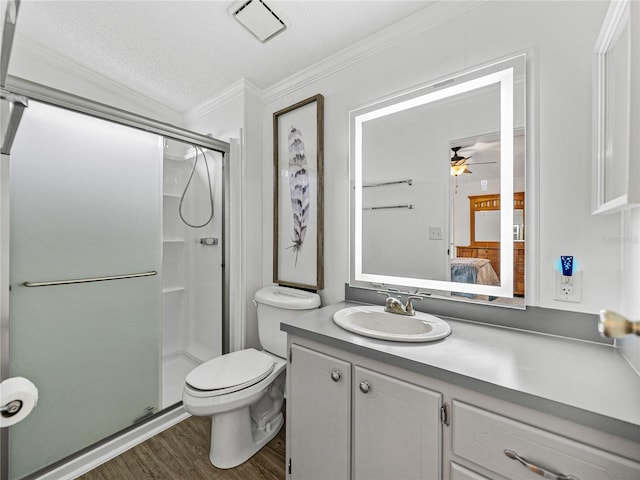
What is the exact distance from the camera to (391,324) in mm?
1371

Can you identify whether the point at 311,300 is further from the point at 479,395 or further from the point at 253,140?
the point at 253,140

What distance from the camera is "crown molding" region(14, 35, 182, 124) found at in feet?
5.32

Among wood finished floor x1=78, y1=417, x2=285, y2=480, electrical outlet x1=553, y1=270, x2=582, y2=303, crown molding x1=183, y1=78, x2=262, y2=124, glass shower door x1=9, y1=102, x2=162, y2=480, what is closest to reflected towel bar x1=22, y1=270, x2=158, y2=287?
glass shower door x1=9, y1=102, x2=162, y2=480

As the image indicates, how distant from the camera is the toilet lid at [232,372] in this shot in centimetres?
145

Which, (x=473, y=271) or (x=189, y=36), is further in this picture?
(x=189, y=36)

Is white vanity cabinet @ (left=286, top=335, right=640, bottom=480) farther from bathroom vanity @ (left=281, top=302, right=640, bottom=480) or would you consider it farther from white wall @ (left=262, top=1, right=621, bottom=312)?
white wall @ (left=262, top=1, right=621, bottom=312)

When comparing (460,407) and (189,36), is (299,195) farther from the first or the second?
(460,407)

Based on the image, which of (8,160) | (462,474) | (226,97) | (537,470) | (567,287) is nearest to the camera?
(537,470)

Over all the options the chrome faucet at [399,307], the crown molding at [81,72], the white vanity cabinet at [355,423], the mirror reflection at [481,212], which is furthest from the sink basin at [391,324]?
the crown molding at [81,72]

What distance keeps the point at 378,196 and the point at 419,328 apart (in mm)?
729

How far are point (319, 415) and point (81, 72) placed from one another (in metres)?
2.48

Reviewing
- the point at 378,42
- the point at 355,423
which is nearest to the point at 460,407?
the point at 355,423

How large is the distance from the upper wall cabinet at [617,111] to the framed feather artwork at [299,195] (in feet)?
4.13

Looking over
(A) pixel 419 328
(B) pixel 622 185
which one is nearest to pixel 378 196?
(A) pixel 419 328
